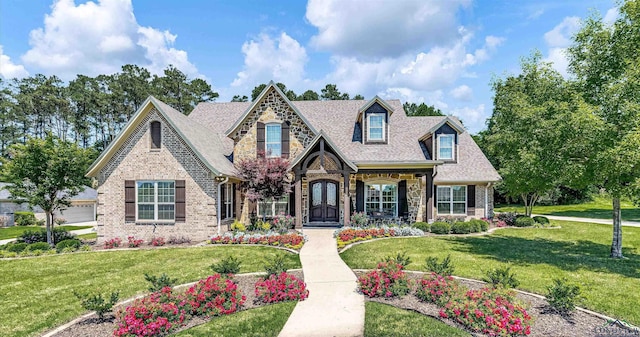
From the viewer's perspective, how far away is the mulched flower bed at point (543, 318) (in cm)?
597

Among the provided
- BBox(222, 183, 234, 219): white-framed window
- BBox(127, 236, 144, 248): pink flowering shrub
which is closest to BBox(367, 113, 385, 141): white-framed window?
BBox(222, 183, 234, 219): white-framed window

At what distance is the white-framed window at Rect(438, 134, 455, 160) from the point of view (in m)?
20.5

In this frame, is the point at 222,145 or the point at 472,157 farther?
the point at 472,157

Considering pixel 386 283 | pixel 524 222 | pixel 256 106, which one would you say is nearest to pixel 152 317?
pixel 386 283

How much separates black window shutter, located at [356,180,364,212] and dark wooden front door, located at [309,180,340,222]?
3.92ft

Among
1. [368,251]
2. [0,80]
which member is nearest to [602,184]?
[368,251]

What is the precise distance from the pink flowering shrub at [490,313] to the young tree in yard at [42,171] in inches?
652

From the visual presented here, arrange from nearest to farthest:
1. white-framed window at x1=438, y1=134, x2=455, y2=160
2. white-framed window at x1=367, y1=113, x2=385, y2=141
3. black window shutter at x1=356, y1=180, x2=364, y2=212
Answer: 1. black window shutter at x1=356, y1=180, x2=364, y2=212
2. white-framed window at x1=367, y1=113, x2=385, y2=141
3. white-framed window at x1=438, y1=134, x2=455, y2=160

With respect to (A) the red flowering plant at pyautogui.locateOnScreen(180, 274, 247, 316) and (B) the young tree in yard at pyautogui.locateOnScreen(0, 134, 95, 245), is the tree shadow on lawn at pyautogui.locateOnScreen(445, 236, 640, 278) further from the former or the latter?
(B) the young tree in yard at pyautogui.locateOnScreen(0, 134, 95, 245)

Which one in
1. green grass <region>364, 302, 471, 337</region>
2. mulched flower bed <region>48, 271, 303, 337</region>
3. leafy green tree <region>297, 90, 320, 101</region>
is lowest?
mulched flower bed <region>48, 271, 303, 337</region>

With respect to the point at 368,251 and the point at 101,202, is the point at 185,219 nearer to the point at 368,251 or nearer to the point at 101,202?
the point at 101,202

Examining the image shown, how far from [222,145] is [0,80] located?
53.0m

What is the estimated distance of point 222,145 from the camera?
2005cm

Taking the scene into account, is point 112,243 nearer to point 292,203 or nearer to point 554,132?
point 292,203
